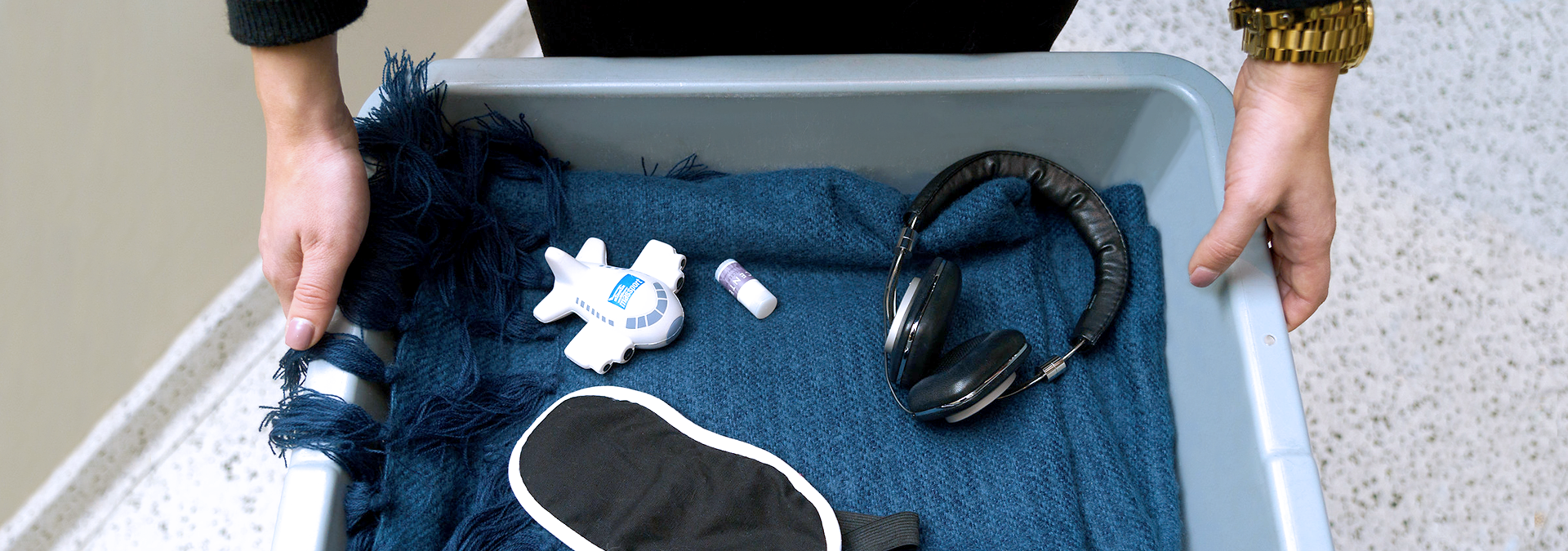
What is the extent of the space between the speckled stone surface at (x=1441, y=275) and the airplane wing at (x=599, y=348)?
0.77 m

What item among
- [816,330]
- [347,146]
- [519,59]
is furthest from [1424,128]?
[347,146]

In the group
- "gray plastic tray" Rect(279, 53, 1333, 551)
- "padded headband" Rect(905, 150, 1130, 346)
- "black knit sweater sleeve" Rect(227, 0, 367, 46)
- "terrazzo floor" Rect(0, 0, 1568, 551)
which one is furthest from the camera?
"terrazzo floor" Rect(0, 0, 1568, 551)

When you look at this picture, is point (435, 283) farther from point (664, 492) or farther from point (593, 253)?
point (664, 492)

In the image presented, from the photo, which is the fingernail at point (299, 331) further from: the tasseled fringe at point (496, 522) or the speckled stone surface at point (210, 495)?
the speckled stone surface at point (210, 495)

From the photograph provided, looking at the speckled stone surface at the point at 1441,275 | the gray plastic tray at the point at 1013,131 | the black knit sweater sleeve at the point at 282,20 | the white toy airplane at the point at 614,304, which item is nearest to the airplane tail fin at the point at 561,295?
the white toy airplane at the point at 614,304

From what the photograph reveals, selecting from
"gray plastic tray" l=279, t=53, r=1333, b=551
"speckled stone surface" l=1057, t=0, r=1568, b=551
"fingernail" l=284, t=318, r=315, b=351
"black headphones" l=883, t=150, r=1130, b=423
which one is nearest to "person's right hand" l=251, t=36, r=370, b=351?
"fingernail" l=284, t=318, r=315, b=351

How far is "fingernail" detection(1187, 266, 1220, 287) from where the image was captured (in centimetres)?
56

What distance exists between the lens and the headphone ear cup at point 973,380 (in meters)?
0.57

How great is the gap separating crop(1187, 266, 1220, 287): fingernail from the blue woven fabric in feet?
0.30

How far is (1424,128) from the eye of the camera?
1.13 meters

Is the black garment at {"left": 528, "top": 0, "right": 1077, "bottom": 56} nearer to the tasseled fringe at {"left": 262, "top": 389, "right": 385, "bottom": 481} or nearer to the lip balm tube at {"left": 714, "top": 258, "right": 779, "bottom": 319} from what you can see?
the lip balm tube at {"left": 714, "top": 258, "right": 779, "bottom": 319}

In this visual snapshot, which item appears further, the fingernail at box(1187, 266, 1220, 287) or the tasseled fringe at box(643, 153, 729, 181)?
the tasseled fringe at box(643, 153, 729, 181)

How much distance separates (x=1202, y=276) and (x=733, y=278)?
0.35 m

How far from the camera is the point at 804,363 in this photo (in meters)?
0.68
